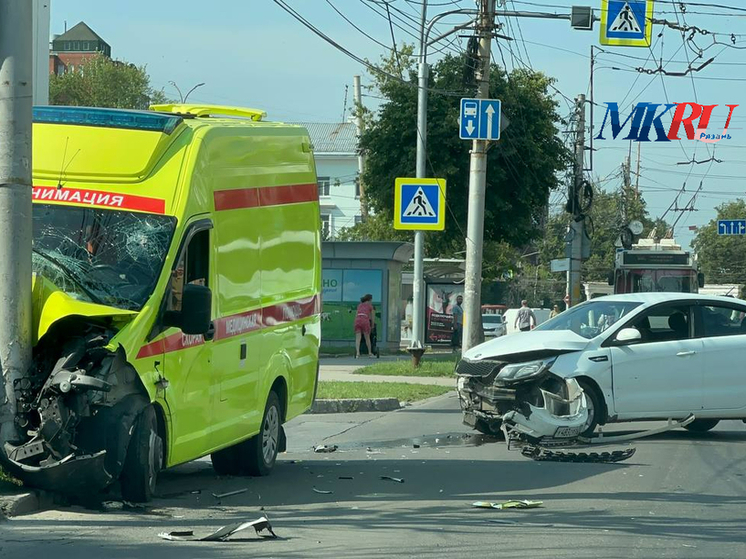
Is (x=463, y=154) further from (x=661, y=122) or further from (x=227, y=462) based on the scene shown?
(x=227, y=462)

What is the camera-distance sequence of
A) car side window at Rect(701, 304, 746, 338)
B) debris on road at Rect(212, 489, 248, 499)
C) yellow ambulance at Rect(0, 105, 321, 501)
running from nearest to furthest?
yellow ambulance at Rect(0, 105, 321, 501)
debris on road at Rect(212, 489, 248, 499)
car side window at Rect(701, 304, 746, 338)

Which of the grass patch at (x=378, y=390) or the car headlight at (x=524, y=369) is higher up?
the car headlight at (x=524, y=369)

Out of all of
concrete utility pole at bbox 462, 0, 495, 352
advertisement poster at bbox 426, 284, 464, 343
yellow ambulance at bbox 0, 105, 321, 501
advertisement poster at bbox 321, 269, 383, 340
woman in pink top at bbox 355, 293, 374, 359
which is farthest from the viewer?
advertisement poster at bbox 426, 284, 464, 343

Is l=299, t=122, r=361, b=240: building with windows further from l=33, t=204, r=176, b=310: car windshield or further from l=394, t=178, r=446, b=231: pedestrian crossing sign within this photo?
l=33, t=204, r=176, b=310: car windshield

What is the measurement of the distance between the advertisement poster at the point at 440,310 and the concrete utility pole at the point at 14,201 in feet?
105

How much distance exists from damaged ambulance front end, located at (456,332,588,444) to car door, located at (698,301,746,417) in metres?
1.67

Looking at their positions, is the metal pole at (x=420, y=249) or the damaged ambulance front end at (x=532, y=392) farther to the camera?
the metal pole at (x=420, y=249)

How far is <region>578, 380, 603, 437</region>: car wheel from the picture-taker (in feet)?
40.7

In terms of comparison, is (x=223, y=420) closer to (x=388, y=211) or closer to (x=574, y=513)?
(x=574, y=513)

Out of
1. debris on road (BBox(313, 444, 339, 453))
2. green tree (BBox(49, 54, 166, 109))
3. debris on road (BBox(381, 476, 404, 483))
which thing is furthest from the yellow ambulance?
green tree (BBox(49, 54, 166, 109))

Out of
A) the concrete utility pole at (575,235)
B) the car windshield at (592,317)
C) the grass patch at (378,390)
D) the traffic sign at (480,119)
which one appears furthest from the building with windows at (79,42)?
the car windshield at (592,317)

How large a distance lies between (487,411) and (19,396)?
20.9 ft

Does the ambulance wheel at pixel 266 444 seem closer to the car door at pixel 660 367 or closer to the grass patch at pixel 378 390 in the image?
the car door at pixel 660 367

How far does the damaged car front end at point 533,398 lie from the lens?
12172 mm
